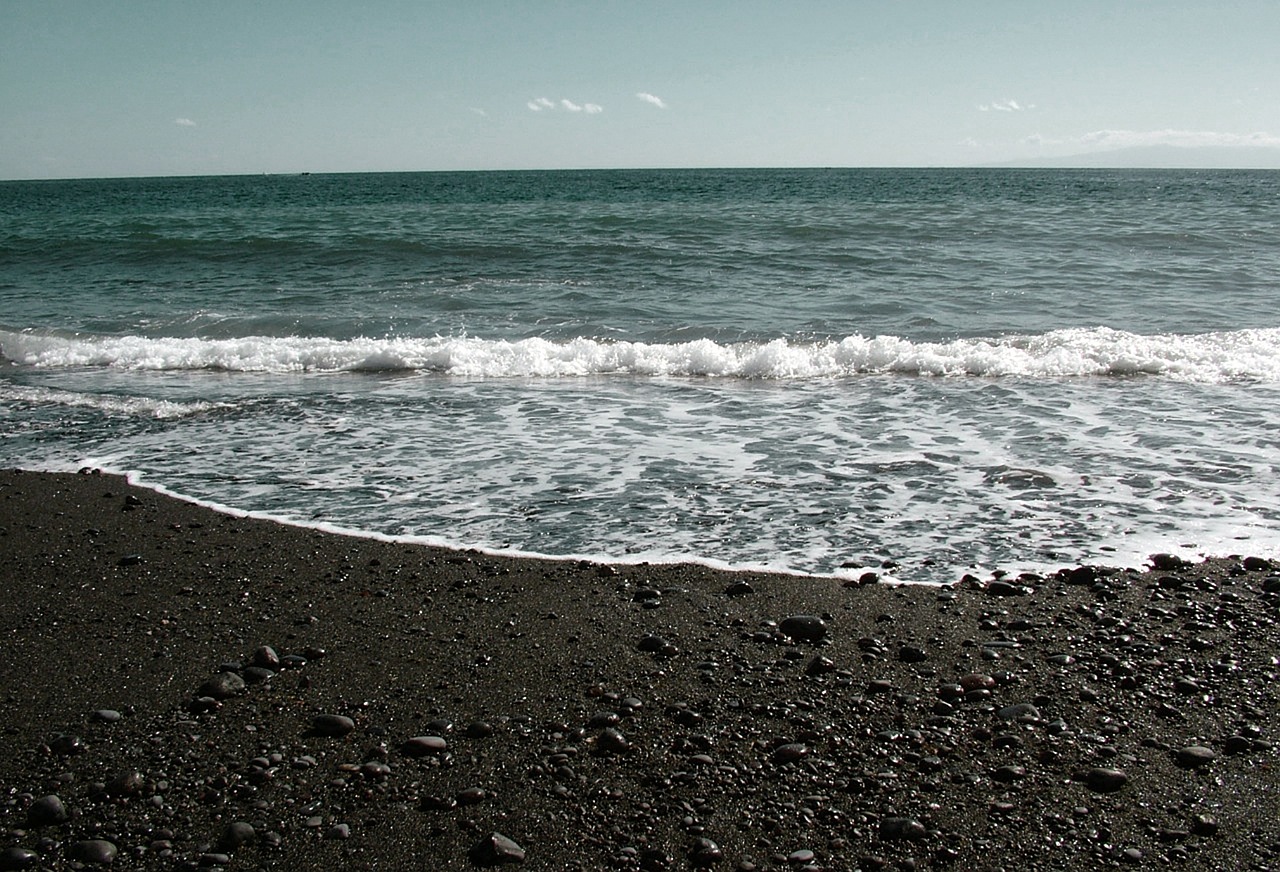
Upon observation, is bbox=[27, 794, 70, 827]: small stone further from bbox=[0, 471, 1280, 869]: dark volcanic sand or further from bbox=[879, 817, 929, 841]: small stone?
bbox=[879, 817, 929, 841]: small stone

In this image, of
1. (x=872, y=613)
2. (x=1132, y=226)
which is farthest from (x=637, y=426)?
(x=1132, y=226)

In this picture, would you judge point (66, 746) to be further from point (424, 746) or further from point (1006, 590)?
point (1006, 590)

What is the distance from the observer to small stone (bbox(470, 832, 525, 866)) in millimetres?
2678

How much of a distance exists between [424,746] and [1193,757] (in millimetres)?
2630

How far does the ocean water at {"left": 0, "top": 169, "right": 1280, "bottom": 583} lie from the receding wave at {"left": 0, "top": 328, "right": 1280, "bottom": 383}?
0.05 metres

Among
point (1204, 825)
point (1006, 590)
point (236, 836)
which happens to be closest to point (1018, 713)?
point (1204, 825)

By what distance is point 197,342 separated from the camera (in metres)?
12.6

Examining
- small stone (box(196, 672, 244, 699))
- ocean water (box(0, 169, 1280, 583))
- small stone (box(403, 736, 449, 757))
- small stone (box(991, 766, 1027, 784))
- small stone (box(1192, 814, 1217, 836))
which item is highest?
ocean water (box(0, 169, 1280, 583))

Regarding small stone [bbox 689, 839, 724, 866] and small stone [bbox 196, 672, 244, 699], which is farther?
small stone [bbox 196, 672, 244, 699]

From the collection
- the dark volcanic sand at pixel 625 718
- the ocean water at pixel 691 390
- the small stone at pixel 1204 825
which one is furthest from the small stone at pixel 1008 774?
the ocean water at pixel 691 390

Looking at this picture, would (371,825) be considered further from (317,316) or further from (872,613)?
(317,316)

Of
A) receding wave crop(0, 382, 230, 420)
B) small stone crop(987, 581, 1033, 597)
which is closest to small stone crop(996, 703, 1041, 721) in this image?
small stone crop(987, 581, 1033, 597)

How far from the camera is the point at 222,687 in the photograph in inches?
141

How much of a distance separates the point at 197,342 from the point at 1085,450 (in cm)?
1102
